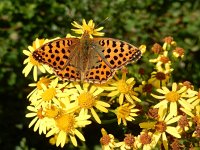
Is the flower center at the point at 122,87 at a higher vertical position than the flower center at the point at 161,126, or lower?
higher

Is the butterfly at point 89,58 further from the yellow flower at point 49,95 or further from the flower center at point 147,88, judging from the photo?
the flower center at point 147,88

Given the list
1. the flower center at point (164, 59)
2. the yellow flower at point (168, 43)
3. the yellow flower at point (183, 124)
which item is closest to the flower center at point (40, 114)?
the yellow flower at point (183, 124)

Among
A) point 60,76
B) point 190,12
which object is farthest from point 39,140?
point 190,12

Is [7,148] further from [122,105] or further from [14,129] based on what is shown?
[122,105]

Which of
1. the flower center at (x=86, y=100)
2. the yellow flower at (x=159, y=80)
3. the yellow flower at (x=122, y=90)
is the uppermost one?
the yellow flower at (x=159, y=80)

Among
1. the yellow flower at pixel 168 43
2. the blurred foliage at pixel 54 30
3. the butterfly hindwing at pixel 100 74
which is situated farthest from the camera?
the blurred foliage at pixel 54 30

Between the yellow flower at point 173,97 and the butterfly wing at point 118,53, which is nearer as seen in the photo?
the butterfly wing at point 118,53

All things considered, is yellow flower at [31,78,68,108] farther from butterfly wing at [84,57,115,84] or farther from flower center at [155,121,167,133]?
flower center at [155,121,167,133]
